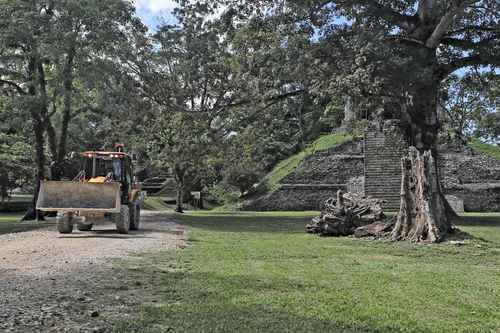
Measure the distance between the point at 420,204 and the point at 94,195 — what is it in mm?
8522

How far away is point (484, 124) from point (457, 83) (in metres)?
27.8

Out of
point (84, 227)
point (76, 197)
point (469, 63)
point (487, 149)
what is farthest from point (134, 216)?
point (487, 149)

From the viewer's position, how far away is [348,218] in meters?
17.5

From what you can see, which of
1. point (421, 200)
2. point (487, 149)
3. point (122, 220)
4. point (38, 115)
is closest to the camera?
point (421, 200)

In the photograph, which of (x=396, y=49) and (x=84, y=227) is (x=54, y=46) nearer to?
(x=84, y=227)

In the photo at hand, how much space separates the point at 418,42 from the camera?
17141 mm

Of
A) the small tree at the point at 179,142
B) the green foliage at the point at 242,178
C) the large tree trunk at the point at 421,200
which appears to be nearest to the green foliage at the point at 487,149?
the green foliage at the point at 242,178

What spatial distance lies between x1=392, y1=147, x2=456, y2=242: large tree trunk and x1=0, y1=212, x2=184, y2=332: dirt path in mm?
6134

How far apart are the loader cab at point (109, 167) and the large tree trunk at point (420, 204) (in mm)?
8003

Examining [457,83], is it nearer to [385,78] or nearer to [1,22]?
[385,78]

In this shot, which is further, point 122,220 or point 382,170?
point 382,170

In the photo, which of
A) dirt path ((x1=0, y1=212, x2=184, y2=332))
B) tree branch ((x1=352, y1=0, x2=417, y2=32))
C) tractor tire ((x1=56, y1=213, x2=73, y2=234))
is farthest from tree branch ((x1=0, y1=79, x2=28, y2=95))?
tree branch ((x1=352, y1=0, x2=417, y2=32))

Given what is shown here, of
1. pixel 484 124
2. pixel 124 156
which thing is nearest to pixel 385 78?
pixel 124 156

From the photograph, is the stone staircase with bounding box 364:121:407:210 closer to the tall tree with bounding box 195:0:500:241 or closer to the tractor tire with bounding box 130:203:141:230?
the tall tree with bounding box 195:0:500:241
